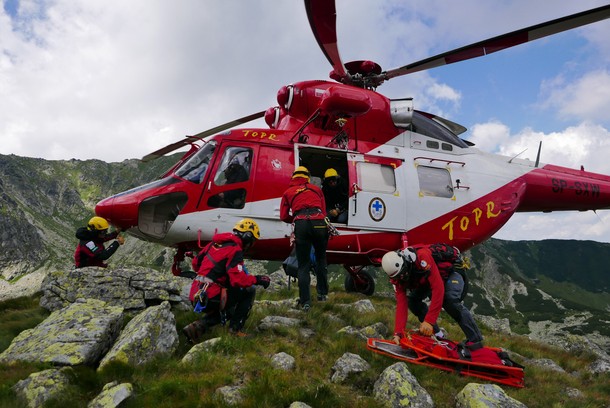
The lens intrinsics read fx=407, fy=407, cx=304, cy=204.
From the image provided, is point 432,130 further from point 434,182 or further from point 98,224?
point 98,224

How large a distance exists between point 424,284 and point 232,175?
5.43 m

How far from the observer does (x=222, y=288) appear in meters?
6.86

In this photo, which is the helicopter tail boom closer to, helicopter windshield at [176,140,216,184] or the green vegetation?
the green vegetation

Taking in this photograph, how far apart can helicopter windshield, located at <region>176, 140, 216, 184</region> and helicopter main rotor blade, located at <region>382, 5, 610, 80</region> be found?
6016 mm

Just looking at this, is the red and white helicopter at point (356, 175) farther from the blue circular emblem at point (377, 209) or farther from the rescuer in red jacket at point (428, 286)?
the rescuer in red jacket at point (428, 286)

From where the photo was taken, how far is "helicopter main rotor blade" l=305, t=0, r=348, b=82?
8.59m

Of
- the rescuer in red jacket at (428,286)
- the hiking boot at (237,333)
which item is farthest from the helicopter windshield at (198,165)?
the rescuer in red jacket at (428,286)

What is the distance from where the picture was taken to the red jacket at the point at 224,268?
22.2 ft

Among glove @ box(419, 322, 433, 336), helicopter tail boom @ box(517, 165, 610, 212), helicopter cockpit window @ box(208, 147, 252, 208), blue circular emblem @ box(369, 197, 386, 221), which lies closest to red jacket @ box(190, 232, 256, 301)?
glove @ box(419, 322, 433, 336)

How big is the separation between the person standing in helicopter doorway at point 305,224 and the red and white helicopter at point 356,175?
1469 mm

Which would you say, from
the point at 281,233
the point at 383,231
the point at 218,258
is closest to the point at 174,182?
the point at 281,233

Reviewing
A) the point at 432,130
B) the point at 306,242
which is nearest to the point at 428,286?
the point at 306,242

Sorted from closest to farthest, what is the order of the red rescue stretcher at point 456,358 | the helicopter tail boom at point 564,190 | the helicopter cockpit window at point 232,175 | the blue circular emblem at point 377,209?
the red rescue stretcher at point 456,358, the helicopter cockpit window at point 232,175, the blue circular emblem at point 377,209, the helicopter tail boom at point 564,190

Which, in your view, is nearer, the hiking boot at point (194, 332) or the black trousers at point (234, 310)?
the hiking boot at point (194, 332)
